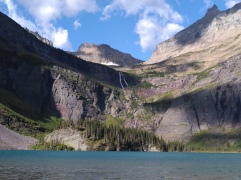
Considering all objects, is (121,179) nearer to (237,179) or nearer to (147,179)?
(147,179)

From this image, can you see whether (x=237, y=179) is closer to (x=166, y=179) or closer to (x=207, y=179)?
(x=207, y=179)

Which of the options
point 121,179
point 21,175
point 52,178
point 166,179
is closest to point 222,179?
point 166,179

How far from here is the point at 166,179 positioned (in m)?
75.2

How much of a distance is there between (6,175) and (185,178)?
117 ft

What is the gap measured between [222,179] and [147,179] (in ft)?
52.7

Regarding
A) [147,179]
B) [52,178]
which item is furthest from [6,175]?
[147,179]

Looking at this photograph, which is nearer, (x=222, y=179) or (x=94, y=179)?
(x=94, y=179)

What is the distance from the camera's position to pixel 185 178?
255ft

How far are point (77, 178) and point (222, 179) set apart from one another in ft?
97.9

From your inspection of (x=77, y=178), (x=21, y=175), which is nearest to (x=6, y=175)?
(x=21, y=175)

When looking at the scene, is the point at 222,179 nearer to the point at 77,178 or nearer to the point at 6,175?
the point at 77,178

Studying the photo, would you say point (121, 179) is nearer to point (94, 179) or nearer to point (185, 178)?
point (94, 179)

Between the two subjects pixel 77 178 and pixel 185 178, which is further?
pixel 185 178

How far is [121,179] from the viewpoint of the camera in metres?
72.2
